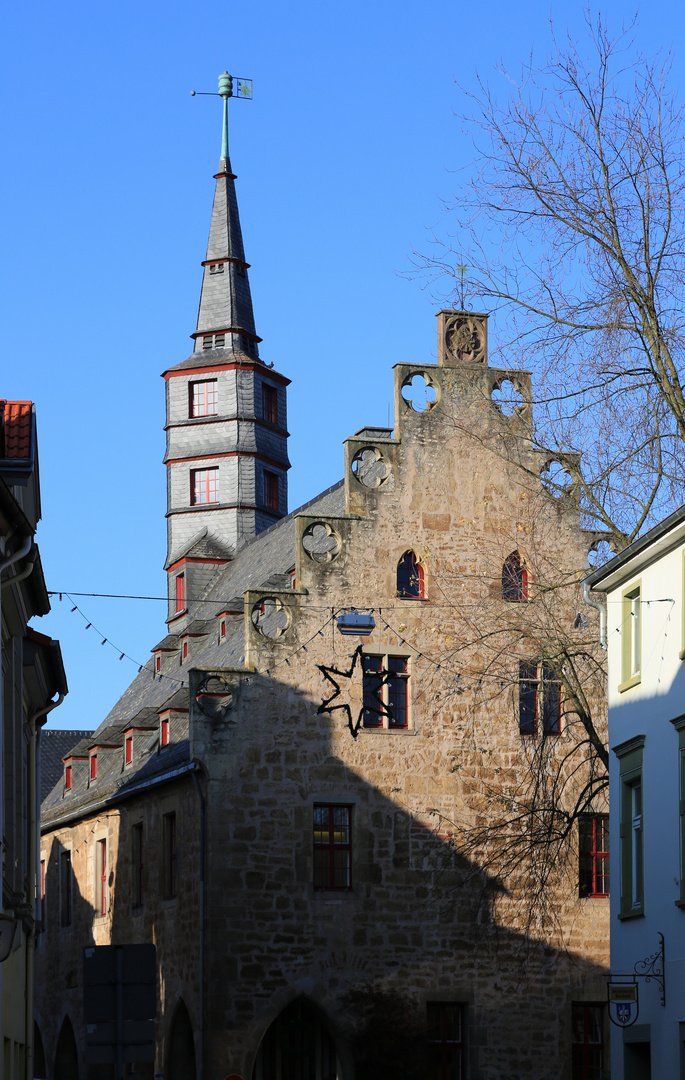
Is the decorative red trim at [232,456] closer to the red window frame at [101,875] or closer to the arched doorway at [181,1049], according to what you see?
the red window frame at [101,875]

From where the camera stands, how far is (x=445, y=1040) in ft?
96.4

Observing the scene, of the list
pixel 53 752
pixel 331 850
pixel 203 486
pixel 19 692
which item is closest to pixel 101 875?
pixel 331 850

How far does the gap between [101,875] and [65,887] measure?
10.9 feet

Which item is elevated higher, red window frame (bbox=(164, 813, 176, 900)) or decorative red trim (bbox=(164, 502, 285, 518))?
decorative red trim (bbox=(164, 502, 285, 518))

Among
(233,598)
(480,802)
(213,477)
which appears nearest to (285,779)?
(480,802)

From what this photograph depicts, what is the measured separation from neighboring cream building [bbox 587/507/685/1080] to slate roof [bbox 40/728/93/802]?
37089 mm

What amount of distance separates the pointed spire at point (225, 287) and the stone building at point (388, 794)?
679 inches

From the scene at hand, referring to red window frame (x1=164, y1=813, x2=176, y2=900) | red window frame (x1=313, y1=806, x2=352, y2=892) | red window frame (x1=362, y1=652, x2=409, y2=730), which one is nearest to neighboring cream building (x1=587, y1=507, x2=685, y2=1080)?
red window frame (x1=362, y1=652, x2=409, y2=730)

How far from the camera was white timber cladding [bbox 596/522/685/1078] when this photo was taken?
19469 millimetres

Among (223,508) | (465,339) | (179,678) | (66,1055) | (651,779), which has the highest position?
(465,339)

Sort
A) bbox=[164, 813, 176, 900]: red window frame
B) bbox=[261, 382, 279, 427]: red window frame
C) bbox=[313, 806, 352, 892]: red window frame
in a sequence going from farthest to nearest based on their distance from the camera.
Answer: bbox=[261, 382, 279, 427]: red window frame < bbox=[164, 813, 176, 900]: red window frame < bbox=[313, 806, 352, 892]: red window frame

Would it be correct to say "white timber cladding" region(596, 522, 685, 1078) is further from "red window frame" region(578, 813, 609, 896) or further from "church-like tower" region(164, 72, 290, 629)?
"church-like tower" region(164, 72, 290, 629)

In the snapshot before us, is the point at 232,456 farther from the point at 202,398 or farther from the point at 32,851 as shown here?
the point at 32,851

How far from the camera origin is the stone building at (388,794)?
28812mm
